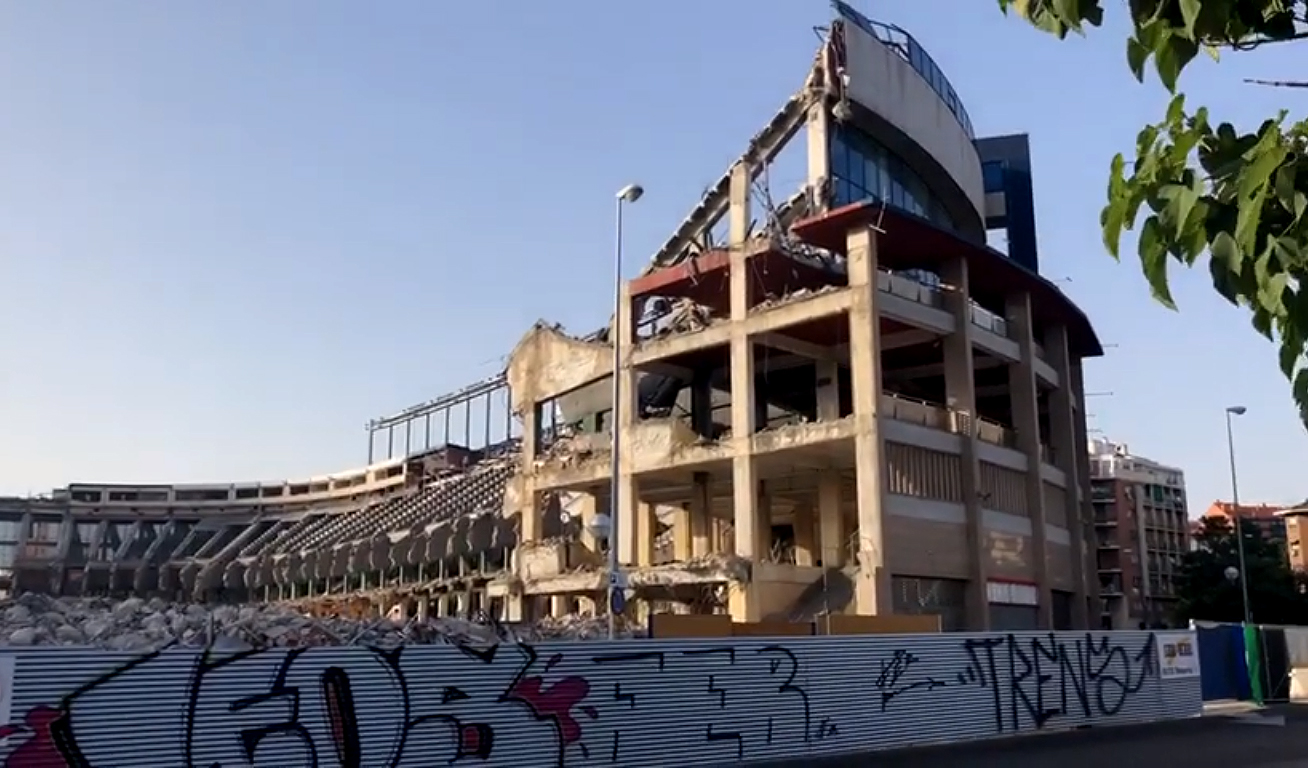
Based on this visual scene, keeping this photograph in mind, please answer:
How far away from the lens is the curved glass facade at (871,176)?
1970 inches

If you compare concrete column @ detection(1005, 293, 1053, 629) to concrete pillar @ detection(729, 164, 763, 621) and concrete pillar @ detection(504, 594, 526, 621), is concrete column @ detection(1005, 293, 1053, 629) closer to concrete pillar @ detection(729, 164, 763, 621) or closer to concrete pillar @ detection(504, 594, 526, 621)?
concrete pillar @ detection(729, 164, 763, 621)

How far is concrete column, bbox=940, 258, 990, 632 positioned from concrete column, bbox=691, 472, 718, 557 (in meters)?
11.1

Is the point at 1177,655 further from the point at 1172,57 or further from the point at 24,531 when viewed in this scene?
the point at 24,531

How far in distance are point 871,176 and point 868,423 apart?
16263mm

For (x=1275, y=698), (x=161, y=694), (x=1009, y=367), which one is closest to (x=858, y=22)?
(x=1009, y=367)

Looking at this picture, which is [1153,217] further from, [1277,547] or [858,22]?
[1277,547]

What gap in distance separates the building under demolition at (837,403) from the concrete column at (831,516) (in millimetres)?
110

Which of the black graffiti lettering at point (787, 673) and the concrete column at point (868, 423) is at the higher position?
the concrete column at point (868, 423)

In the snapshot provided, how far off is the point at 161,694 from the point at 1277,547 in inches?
2513

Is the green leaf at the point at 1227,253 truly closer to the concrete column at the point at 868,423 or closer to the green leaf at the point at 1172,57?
the green leaf at the point at 1172,57

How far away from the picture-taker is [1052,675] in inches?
968

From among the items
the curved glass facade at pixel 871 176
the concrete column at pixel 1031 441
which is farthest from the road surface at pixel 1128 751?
the curved glass facade at pixel 871 176

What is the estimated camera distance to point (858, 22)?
50.2m

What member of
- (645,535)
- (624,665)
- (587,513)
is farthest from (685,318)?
(624,665)
